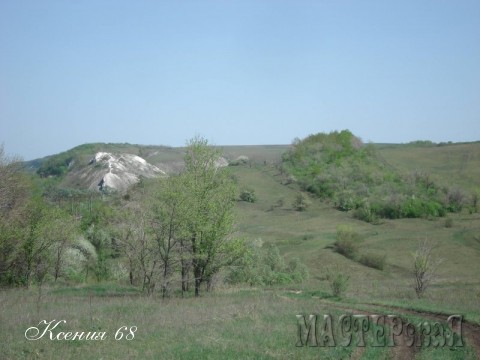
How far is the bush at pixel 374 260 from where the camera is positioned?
186 feet

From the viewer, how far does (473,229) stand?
69.6 m

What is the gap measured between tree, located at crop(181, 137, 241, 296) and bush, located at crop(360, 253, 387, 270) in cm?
3160

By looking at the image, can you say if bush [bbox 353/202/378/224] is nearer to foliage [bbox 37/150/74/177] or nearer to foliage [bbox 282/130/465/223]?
foliage [bbox 282/130/465/223]

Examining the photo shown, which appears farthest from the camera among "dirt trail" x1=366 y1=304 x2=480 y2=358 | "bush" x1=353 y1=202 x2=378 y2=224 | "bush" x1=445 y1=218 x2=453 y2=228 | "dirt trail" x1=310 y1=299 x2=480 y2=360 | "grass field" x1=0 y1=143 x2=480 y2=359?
"bush" x1=353 y1=202 x2=378 y2=224

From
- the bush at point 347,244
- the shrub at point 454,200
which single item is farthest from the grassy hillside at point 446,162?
the bush at point 347,244

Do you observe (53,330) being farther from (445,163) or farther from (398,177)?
(445,163)

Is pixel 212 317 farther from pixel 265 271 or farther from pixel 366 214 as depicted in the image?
pixel 366 214

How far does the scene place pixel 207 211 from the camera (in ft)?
93.4

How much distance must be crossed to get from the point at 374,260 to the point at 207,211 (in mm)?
34304

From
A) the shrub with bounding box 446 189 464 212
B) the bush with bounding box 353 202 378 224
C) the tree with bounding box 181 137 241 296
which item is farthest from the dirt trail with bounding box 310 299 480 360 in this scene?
the shrub with bounding box 446 189 464 212

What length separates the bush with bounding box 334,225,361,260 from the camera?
60906 millimetres

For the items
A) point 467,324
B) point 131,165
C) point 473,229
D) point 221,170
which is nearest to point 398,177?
point 473,229

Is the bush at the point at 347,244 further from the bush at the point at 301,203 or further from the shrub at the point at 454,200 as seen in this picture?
the shrub at the point at 454,200

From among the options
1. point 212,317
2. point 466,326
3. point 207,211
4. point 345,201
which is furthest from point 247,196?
point 466,326
